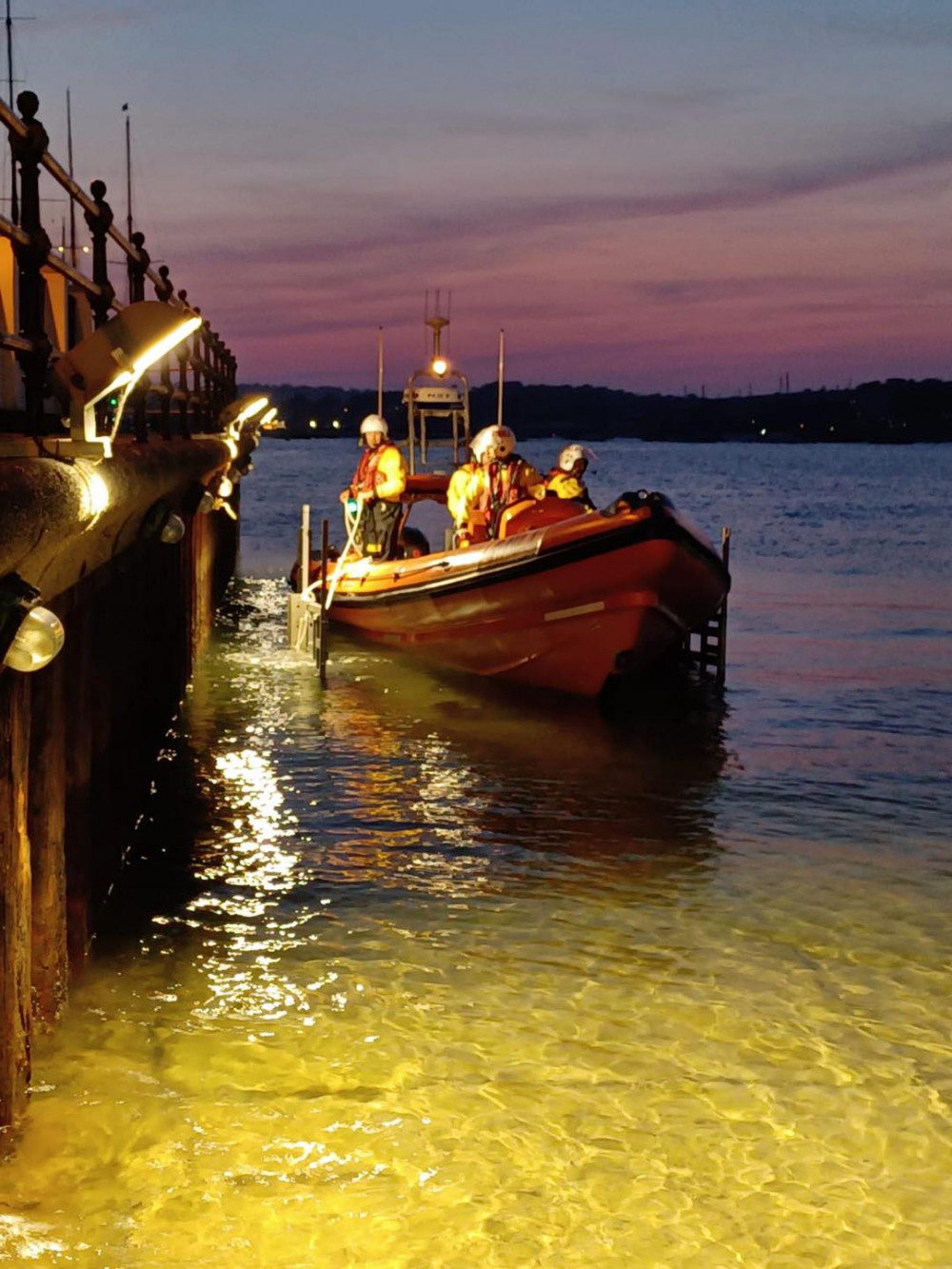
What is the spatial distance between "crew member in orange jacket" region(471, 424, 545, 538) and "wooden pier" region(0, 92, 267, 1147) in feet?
20.0

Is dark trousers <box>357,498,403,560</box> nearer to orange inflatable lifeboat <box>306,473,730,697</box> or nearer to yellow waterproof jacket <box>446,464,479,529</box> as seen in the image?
orange inflatable lifeboat <box>306,473,730,697</box>

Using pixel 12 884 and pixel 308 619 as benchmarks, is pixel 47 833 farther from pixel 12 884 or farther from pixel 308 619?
pixel 308 619

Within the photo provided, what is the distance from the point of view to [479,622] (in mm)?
16609

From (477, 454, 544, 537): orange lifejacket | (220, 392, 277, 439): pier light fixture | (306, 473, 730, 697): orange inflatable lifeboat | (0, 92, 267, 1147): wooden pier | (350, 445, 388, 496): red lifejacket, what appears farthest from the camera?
(220, 392, 277, 439): pier light fixture

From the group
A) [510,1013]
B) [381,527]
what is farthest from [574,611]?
[510,1013]

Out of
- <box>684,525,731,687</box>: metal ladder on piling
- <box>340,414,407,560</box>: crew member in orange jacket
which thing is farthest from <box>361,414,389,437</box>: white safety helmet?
<box>684,525,731,687</box>: metal ladder on piling

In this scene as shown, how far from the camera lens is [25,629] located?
4434 millimetres

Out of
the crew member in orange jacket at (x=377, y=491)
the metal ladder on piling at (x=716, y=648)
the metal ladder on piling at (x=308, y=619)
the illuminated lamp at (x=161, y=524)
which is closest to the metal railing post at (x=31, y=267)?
the illuminated lamp at (x=161, y=524)

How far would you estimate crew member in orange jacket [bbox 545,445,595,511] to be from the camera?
1728 centimetres

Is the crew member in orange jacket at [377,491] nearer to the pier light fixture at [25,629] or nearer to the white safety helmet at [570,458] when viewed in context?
the white safety helmet at [570,458]

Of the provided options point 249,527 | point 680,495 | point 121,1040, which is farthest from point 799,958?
point 680,495

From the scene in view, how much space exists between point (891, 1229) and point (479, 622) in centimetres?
1167

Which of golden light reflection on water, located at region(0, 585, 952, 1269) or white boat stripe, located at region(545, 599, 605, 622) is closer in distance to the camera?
golden light reflection on water, located at region(0, 585, 952, 1269)

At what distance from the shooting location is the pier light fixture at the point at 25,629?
440 centimetres
